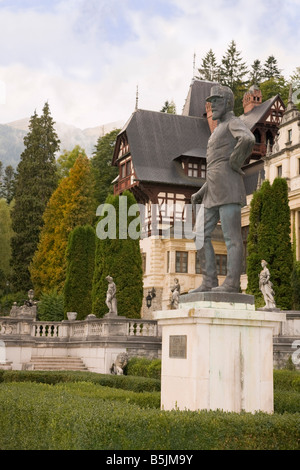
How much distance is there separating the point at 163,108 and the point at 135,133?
26.2 m

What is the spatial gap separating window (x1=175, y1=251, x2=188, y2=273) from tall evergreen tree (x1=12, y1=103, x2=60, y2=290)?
42.2ft

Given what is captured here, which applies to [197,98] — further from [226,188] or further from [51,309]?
[226,188]

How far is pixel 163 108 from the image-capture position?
74.2 metres

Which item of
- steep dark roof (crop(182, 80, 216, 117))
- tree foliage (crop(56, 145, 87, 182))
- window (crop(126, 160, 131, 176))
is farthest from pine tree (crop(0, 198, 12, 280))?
steep dark roof (crop(182, 80, 216, 117))

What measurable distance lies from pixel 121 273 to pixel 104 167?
29878mm

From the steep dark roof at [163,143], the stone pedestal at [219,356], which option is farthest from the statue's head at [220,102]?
the steep dark roof at [163,143]

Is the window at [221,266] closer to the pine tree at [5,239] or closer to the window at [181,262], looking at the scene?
the window at [181,262]

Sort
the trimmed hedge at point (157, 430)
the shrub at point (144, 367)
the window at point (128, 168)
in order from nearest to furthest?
the trimmed hedge at point (157, 430) < the shrub at point (144, 367) < the window at point (128, 168)

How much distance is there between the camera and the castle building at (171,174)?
4412 cm

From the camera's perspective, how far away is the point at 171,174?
47.7 metres

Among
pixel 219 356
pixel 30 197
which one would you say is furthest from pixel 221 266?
pixel 219 356

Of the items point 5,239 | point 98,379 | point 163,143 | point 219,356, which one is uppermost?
point 163,143

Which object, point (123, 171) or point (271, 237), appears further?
point (123, 171)

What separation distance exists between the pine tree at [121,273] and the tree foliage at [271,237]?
5.94 m
